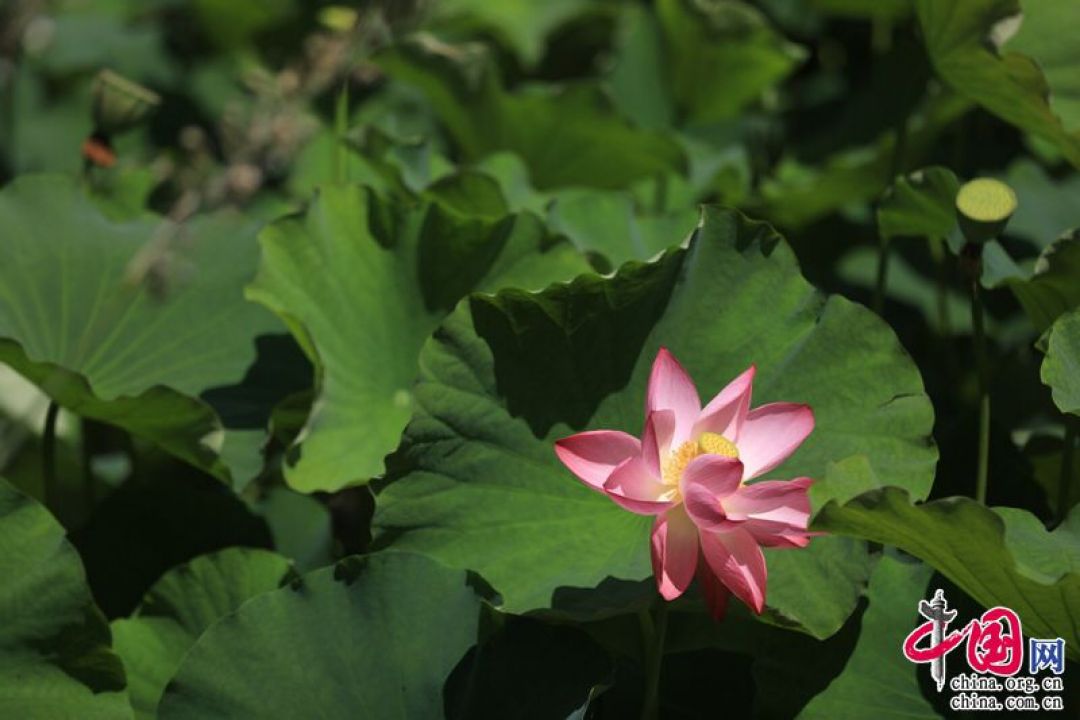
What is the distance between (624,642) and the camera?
112cm

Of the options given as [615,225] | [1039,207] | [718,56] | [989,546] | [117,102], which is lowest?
[1039,207]

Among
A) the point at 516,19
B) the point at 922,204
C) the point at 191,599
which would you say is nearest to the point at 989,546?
the point at 922,204

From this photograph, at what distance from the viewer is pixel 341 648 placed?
101 centimetres

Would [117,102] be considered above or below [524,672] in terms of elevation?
above

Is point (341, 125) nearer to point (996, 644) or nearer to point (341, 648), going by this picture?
point (341, 648)

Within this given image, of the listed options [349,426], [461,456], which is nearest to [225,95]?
[349,426]

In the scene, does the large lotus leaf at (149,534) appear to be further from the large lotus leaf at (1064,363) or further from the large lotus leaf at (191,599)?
the large lotus leaf at (1064,363)

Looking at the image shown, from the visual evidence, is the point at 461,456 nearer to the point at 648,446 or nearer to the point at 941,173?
the point at 648,446

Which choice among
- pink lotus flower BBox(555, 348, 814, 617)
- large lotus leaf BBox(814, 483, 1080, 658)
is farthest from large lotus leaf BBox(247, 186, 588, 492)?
large lotus leaf BBox(814, 483, 1080, 658)

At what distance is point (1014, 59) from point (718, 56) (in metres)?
0.74

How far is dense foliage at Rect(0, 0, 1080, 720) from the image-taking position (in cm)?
100

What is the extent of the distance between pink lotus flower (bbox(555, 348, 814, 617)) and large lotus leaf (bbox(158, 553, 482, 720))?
0.16 meters

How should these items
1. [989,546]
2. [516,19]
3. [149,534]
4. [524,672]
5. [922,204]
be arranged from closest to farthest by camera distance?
[989,546]
[524,672]
[922,204]
[149,534]
[516,19]

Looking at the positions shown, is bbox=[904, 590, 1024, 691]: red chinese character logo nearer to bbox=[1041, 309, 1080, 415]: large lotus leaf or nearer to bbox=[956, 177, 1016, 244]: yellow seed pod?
bbox=[1041, 309, 1080, 415]: large lotus leaf
